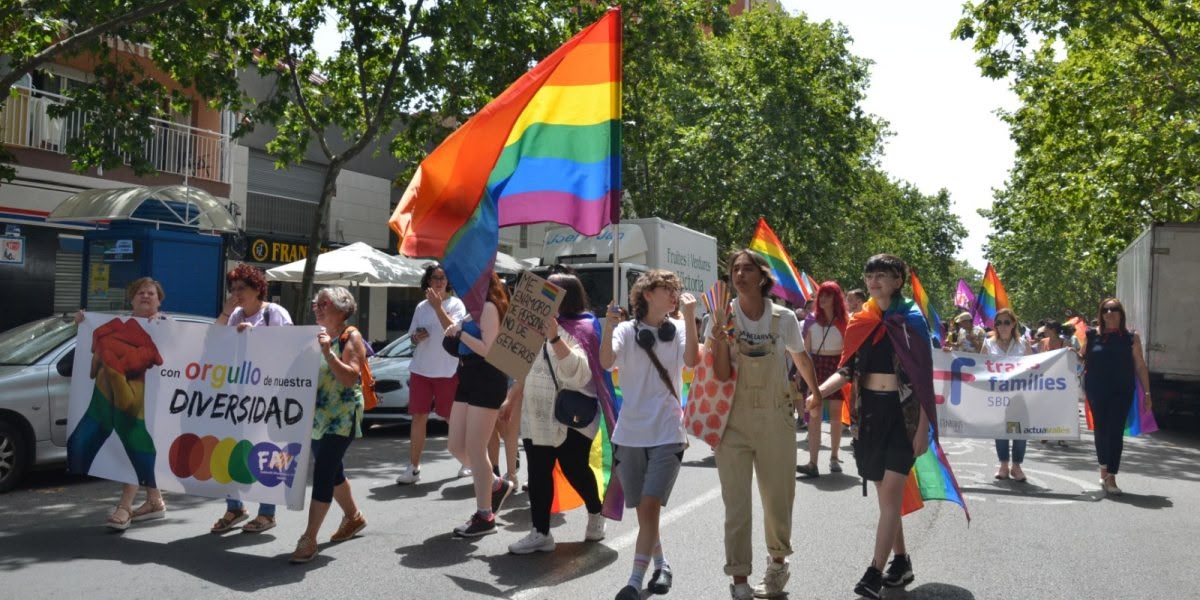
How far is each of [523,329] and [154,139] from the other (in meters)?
15.2

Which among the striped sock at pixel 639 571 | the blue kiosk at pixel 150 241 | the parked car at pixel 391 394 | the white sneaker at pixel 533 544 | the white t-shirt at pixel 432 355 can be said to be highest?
the blue kiosk at pixel 150 241

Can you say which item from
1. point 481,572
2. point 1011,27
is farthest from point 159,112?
point 1011,27

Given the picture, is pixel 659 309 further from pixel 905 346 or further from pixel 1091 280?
pixel 1091 280

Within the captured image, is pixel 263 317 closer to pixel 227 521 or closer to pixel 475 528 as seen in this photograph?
pixel 227 521

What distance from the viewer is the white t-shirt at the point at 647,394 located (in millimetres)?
5602

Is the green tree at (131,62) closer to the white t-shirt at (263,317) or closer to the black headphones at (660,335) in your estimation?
the white t-shirt at (263,317)

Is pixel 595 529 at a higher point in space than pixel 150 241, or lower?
lower

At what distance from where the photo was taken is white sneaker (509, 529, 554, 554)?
6605 millimetres

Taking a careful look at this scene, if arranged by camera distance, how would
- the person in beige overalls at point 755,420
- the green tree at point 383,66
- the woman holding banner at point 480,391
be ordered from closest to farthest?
1. the person in beige overalls at point 755,420
2. the woman holding banner at point 480,391
3. the green tree at point 383,66

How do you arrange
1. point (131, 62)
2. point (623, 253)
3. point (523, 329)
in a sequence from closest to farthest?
1. point (523, 329)
2. point (131, 62)
3. point (623, 253)

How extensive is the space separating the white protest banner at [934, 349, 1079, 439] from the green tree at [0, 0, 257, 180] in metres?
9.84

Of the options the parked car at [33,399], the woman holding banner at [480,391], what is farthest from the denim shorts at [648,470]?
the parked car at [33,399]

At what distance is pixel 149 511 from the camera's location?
7.70 m

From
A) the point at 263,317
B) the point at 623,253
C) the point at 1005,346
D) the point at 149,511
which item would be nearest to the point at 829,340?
the point at 1005,346
